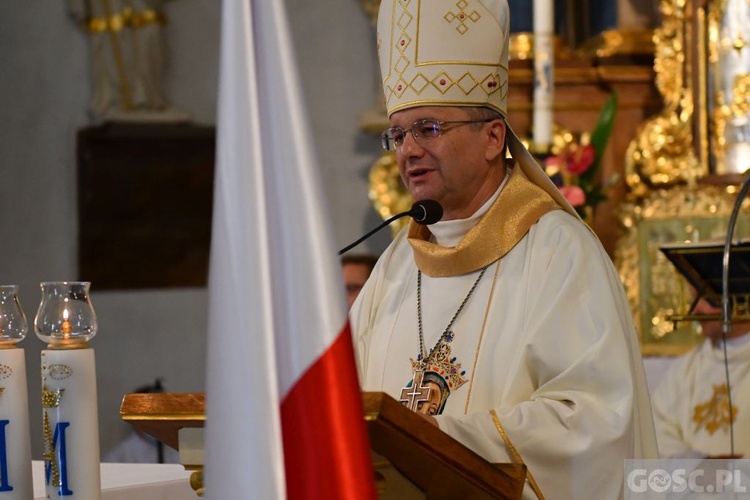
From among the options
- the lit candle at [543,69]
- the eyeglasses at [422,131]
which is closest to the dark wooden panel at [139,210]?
the lit candle at [543,69]

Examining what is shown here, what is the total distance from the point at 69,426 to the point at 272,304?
30.6 inches

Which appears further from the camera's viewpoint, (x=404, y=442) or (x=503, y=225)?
(x=503, y=225)

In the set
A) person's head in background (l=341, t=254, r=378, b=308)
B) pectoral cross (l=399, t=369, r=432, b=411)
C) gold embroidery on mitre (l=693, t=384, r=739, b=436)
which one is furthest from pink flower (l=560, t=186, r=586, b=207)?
pectoral cross (l=399, t=369, r=432, b=411)

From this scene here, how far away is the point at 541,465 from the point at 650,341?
2.83 meters

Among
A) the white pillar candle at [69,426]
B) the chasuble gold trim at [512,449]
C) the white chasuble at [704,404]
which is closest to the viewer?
the white pillar candle at [69,426]

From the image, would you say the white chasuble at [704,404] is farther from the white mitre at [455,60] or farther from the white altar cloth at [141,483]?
the white altar cloth at [141,483]

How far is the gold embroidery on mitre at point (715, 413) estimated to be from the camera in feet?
15.5

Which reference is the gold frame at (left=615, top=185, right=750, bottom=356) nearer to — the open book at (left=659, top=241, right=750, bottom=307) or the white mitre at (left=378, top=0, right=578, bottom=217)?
the open book at (left=659, top=241, right=750, bottom=307)

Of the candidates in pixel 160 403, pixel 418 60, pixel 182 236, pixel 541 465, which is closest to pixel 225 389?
pixel 160 403

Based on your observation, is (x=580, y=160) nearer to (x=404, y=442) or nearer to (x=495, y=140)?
(x=495, y=140)

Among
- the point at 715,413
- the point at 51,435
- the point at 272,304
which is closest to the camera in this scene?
the point at 272,304

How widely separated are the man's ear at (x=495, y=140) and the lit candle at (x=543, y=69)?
6.90ft

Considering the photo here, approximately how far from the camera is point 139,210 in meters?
7.29

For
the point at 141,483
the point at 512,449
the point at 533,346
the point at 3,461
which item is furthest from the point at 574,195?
the point at 3,461
